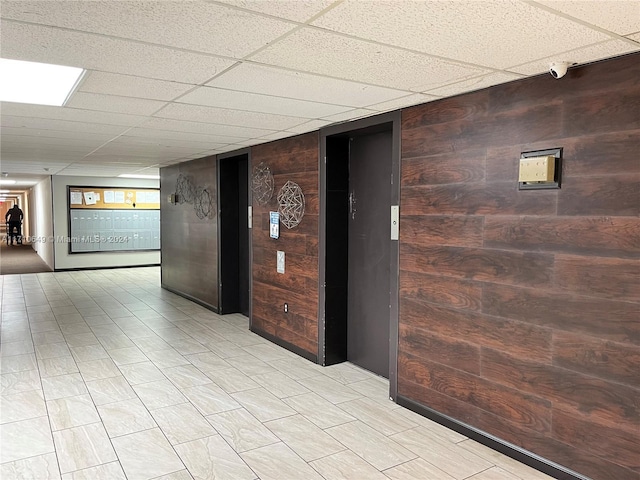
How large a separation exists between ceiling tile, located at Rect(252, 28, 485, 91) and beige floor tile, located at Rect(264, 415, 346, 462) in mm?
2184

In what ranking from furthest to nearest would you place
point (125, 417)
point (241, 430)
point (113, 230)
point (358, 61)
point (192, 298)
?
point (113, 230), point (192, 298), point (125, 417), point (241, 430), point (358, 61)

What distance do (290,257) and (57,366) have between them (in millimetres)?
2376

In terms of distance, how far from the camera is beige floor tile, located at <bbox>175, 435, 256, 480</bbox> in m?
2.58

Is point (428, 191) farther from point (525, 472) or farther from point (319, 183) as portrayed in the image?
point (525, 472)

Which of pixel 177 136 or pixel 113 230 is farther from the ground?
pixel 177 136

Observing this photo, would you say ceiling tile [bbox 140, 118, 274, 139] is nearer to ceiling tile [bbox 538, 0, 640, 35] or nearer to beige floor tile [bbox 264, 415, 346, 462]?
beige floor tile [bbox 264, 415, 346, 462]

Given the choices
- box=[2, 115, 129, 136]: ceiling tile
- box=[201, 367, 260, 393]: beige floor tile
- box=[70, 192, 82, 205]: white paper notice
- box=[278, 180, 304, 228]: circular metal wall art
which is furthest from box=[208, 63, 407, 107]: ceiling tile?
box=[70, 192, 82, 205]: white paper notice

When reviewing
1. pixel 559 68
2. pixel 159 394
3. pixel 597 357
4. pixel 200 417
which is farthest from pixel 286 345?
pixel 559 68

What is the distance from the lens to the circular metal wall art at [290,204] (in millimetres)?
4629

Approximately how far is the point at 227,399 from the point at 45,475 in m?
1.31

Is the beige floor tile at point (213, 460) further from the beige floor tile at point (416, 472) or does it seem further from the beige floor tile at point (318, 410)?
the beige floor tile at point (416, 472)

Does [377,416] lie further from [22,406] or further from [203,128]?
[203,128]

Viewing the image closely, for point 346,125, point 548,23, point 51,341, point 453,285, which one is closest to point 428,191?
point 453,285

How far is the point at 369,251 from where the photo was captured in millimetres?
4184
